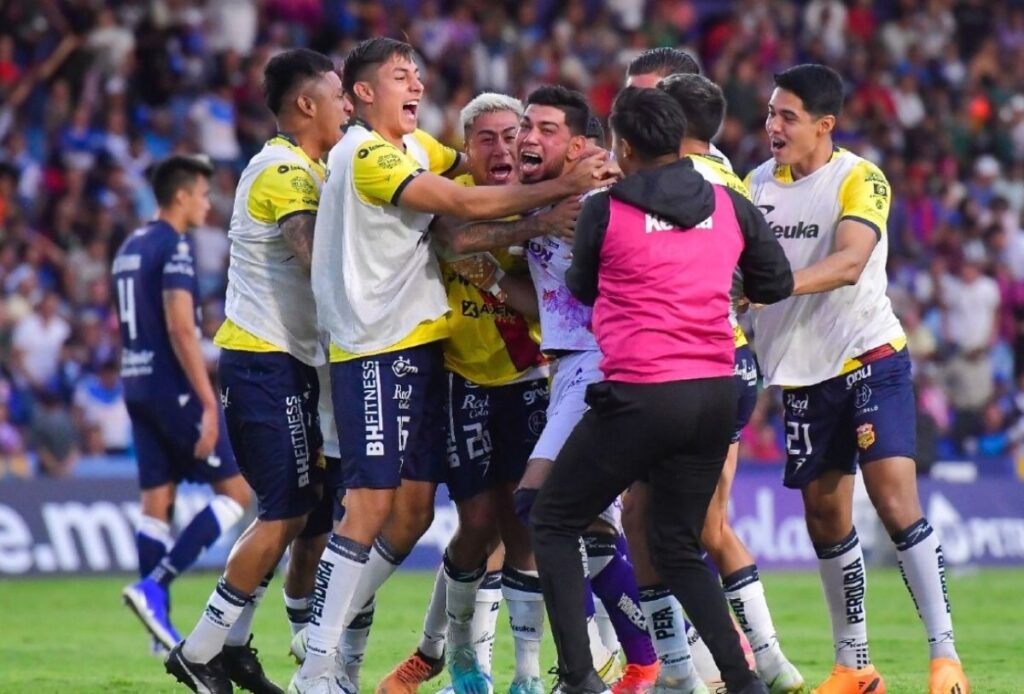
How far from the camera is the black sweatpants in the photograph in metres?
6.90

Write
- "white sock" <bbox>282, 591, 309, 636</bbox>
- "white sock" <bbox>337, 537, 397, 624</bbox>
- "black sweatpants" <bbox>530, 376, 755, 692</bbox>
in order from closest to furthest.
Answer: "black sweatpants" <bbox>530, 376, 755, 692</bbox>, "white sock" <bbox>337, 537, 397, 624</bbox>, "white sock" <bbox>282, 591, 309, 636</bbox>

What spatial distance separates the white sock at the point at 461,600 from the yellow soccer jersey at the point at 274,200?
4.70ft

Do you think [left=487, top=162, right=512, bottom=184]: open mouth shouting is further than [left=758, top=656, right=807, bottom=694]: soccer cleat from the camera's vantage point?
Yes

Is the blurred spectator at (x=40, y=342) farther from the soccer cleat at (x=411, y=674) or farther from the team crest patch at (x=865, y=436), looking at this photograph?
the team crest patch at (x=865, y=436)

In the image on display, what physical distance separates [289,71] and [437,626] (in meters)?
2.94

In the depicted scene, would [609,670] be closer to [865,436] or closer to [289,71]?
[865,436]

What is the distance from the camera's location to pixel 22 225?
19.5 meters

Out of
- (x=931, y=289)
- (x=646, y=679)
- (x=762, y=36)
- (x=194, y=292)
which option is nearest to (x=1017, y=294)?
(x=931, y=289)

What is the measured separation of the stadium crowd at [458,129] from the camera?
18672 mm

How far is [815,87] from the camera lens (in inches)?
324

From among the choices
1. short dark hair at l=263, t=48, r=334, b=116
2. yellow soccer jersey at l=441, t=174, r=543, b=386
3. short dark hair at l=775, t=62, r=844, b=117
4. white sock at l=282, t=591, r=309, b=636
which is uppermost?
short dark hair at l=263, t=48, r=334, b=116

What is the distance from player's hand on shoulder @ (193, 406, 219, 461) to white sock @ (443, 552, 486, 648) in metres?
3.61

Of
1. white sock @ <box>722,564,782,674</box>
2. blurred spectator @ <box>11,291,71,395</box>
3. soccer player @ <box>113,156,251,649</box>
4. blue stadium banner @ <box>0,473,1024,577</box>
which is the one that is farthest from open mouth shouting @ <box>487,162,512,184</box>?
blurred spectator @ <box>11,291,71,395</box>

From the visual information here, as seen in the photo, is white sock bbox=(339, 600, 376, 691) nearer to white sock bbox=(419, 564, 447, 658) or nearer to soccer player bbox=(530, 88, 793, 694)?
white sock bbox=(419, 564, 447, 658)
